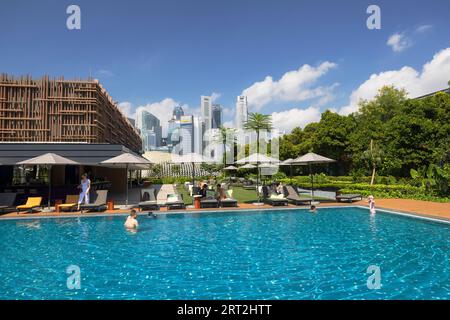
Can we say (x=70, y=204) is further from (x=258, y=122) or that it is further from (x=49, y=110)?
(x=49, y=110)

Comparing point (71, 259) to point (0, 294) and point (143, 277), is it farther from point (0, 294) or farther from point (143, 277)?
point (143, 277)

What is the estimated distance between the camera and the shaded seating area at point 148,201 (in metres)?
14.3

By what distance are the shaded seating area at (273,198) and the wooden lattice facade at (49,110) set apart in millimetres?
39481

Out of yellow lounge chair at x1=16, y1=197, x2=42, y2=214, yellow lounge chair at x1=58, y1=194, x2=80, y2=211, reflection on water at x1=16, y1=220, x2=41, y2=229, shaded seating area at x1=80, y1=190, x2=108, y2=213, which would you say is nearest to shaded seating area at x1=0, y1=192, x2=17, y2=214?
yellow lounge chair at x1=16, y1=197, x2=42, y2=214

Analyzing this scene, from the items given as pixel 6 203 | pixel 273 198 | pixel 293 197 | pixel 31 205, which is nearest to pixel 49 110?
pixel 6 203

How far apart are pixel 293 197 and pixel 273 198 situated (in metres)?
1.19

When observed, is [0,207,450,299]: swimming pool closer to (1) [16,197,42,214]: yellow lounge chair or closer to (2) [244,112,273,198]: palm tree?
(1) [16,197,42,214]: yellow lounge chair

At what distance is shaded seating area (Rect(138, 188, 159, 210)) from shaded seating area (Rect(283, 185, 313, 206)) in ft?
25.2

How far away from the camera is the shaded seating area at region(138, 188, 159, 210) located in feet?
46.8

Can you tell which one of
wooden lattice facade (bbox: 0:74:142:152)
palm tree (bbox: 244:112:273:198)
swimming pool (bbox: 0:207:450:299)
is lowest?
swimming pool (bbox: 0:207:450:299)

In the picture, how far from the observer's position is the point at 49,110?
4841 cm

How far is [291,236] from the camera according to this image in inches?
366

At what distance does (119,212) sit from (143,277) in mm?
8557

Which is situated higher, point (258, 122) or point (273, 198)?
point (258, 122)
